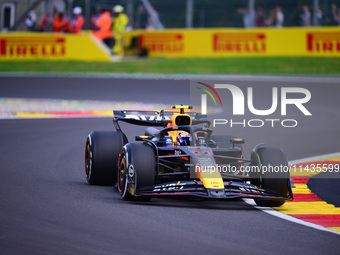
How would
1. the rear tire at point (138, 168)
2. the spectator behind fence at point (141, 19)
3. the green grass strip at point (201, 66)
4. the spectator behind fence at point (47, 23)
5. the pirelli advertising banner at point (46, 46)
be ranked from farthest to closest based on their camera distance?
1. the spectator behind fence at point (141, 19)
2. the spectator behind fence at point (47, 23)
3. the pirelli advertising banner at point (46, 46)
4. the green grass strip at point (201, 66)
5. the rear tire at point (138, 168)

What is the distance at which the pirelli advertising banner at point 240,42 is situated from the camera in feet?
85.7

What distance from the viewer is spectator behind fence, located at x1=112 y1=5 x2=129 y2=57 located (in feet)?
88.6

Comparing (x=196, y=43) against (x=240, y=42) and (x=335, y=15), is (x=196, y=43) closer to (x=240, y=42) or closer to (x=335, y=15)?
(x=240, y=42)

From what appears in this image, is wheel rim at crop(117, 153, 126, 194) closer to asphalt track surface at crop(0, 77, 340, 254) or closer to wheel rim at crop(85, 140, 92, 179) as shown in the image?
asphalt track surface at crop(0, 77, 340, 254)

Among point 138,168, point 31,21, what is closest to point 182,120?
point 138,168

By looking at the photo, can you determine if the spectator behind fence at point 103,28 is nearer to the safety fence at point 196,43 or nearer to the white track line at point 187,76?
the safety fence at point 196,43

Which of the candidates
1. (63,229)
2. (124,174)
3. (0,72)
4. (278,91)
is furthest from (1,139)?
(0,72)

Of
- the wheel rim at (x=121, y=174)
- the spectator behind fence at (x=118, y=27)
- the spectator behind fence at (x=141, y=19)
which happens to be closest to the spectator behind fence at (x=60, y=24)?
the spectator behind fence at (x=118, y=27)

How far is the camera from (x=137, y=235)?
666 cm

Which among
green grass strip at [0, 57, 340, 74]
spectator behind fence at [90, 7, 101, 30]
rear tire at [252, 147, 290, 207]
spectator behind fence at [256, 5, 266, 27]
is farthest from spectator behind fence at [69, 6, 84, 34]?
rear tire at [252, 147, 290, 207]

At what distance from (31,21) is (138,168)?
21.3m

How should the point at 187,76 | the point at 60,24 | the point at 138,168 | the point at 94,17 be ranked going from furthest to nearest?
1. the point at 94,17
2. the point at 60,24
3. the point at 187,76
4. the point at 138,168

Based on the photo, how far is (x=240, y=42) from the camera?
26891mm

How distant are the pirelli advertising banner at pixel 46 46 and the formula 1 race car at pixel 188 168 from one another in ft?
57.9
